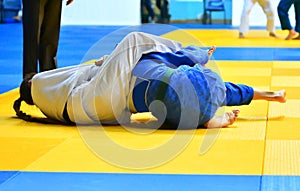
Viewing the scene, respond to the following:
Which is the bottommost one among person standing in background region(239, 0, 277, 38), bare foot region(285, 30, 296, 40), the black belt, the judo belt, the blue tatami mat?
bare foot region(285, 30, 296, 40)

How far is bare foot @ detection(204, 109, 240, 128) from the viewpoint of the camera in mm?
4141

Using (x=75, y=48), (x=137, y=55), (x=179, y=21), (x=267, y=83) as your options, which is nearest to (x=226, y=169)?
(x=137, y=55)

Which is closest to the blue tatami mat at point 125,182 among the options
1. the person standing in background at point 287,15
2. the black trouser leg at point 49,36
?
the black trouser leg at point 49,36

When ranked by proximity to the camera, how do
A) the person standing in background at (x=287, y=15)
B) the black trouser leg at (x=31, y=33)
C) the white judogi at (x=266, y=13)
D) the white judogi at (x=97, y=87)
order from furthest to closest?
the white judogi at (x=266, y=13), the person standing in background at (x=287, y=15), the black trouser leg at (x=31, y=33), the white judogi at (x=97, y=87)

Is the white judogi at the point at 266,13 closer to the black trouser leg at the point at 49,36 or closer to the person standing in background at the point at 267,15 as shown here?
the person standing in background at the point at 267,15

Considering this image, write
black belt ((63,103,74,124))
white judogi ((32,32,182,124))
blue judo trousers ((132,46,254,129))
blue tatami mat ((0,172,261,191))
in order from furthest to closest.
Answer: black belt ((63,103,74,124)), white judogi ((32,32,182,124)), blue judo trousers ((132,46,254,129)), blue tatami mat ((0,172,261,191))

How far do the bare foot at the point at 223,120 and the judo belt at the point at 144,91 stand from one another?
0.36 m

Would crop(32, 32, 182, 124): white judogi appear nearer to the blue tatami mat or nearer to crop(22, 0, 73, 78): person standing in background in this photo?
the blue tatami mat

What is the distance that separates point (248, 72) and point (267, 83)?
3.21 feet

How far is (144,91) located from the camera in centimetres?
409

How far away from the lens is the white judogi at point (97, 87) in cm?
411

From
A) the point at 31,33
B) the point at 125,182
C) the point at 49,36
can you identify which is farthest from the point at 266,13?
the point at 125,182

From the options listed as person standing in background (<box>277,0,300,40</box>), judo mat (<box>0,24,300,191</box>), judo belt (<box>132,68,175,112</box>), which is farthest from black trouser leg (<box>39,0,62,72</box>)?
person standing in background (<box>277,0,300,40</box>)

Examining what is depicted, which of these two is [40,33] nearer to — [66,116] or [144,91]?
[66,116]
